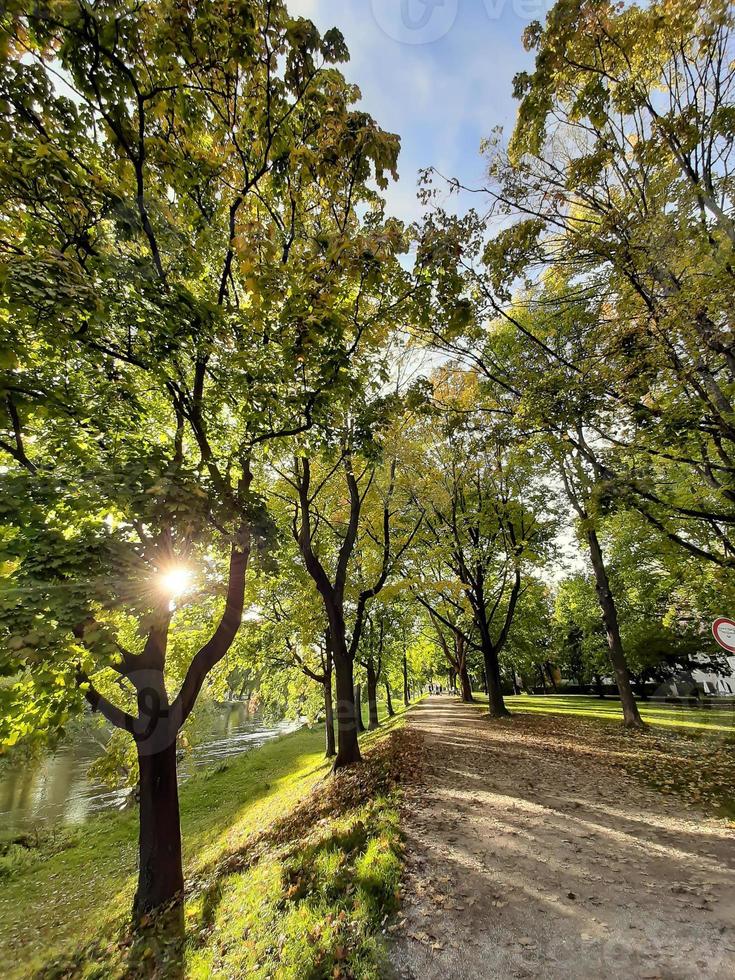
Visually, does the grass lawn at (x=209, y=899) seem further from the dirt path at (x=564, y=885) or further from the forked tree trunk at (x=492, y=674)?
the forked tree trunk at (x=492, y=674)

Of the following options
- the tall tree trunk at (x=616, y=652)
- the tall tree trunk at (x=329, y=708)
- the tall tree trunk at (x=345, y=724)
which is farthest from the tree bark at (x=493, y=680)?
the tall tree trunk at (x=345, y=724)

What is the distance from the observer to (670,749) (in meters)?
10.3

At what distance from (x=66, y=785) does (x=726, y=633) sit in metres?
31.4

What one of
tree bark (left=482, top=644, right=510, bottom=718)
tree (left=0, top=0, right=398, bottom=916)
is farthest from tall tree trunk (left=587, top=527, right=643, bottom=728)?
tree (left=0, top=0, right=398, bottom=916)

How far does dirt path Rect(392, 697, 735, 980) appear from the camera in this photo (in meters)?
3.57

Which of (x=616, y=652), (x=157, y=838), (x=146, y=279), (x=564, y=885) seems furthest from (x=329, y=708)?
(x=146, y=279)

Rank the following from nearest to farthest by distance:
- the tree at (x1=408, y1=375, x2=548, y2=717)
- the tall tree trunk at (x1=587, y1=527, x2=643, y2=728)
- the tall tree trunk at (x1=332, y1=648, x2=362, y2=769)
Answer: the tall tree trunk at (x1=332, y1=648, x2=362, y2=769)
the tall tree trunk at (x1=587, y1=527, x2=643, y2=728)
the tree at (x1=408, y1=375, x2=548, y2=717)

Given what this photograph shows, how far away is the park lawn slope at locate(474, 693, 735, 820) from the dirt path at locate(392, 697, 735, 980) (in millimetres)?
740

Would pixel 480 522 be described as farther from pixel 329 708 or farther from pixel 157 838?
pixel 157 838

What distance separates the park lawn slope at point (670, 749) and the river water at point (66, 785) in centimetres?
1298

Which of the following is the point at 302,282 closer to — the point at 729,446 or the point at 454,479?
the point at 729,446

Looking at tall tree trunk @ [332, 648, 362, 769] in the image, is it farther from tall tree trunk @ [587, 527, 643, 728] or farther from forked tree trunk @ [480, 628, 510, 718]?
tall tree trunk @ [587, 527, 643, 728]

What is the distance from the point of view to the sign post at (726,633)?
779cm

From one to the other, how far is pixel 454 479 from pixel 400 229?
1285 cm
